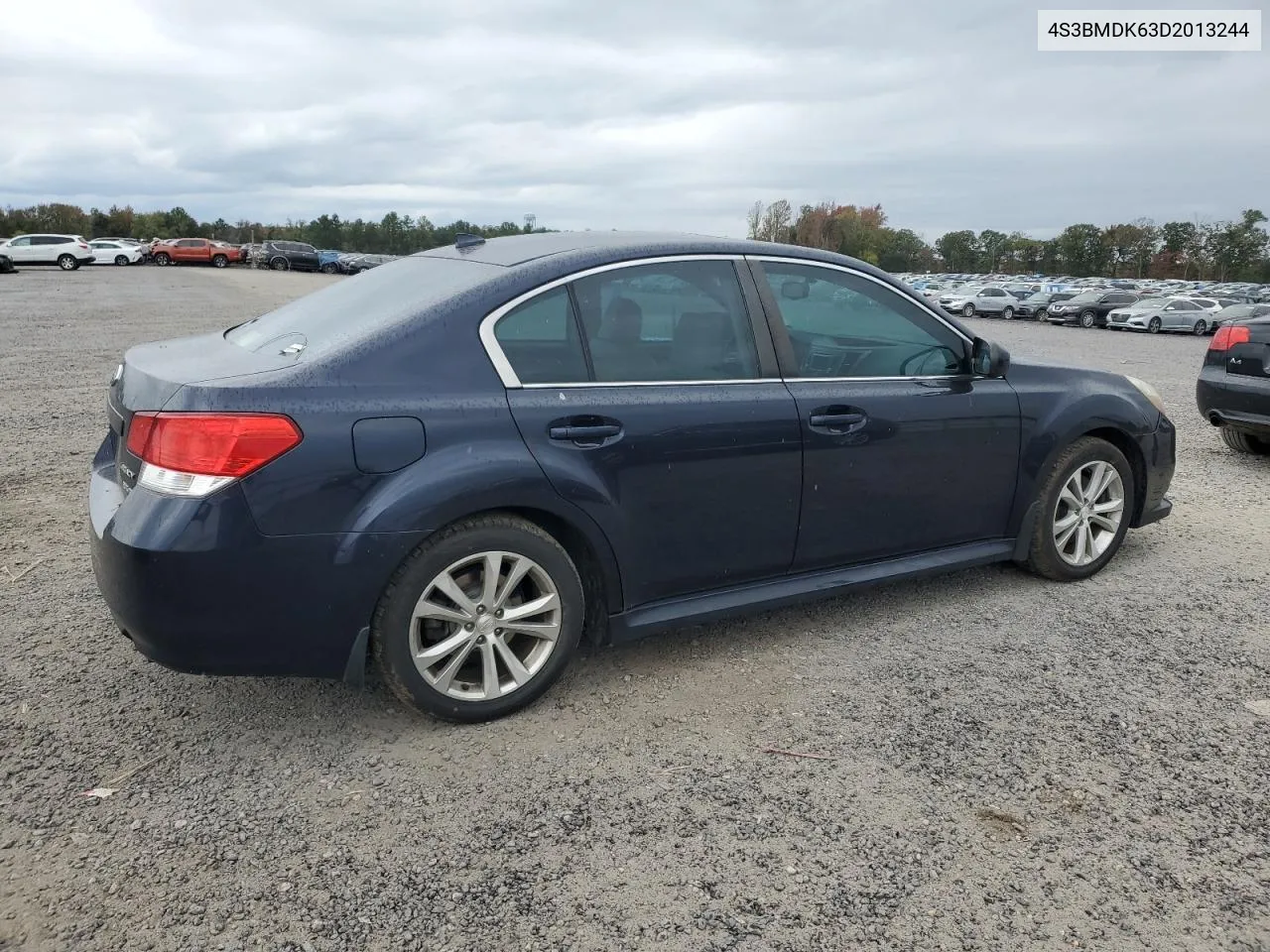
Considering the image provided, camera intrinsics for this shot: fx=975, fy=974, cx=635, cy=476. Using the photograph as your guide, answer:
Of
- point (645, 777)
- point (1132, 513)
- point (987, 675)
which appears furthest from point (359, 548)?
point (1132, 513)

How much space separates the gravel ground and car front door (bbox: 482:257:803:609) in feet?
1.75

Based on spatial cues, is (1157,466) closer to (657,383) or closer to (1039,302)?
(657,383)

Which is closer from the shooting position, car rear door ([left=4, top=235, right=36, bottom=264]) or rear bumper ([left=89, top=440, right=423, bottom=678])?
rear bumper ([left=89, top=440, right=423, bottom=678])

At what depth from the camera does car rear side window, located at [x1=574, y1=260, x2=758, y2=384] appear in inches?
136

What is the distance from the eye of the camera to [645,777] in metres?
2.99

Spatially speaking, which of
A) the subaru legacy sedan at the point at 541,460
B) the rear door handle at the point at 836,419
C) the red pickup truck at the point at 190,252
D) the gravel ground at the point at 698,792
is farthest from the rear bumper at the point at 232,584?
the red pickup truck at the point at 190,252

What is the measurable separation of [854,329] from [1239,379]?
16.1ft

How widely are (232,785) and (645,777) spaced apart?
1.24m

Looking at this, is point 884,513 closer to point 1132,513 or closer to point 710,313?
point 710,313

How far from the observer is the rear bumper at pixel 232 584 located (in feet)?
9.16

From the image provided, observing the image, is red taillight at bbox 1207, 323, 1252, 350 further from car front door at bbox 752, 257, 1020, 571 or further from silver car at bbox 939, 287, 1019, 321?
silver car at bbox 939, 287, 1019, 321

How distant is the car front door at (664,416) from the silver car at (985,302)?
4110 cm

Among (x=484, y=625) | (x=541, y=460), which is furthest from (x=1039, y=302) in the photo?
(x=484, y=625)

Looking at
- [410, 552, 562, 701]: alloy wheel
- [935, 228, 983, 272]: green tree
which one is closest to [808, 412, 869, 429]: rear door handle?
[410, 552, 562, 701]: alloy wheel
